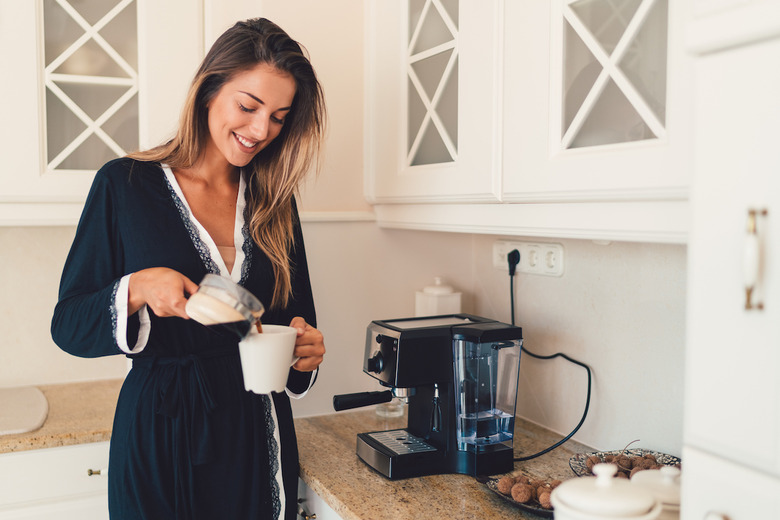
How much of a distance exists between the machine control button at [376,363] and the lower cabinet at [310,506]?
0.98ft

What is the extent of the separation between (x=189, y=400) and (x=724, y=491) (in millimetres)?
961

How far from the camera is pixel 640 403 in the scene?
4.89ft

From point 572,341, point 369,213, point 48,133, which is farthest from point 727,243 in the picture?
point 48,133

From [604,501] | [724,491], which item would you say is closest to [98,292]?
[604,501]

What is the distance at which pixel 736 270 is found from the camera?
67 centimetres

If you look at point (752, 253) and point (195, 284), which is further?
point (195, 284)

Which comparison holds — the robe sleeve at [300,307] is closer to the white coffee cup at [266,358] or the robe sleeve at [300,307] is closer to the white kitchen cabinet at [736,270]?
the white coffee cup at [266,358]

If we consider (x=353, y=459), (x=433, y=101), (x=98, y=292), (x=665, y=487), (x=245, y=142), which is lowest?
(x=353, y=459)

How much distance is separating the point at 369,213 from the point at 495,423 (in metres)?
0.74

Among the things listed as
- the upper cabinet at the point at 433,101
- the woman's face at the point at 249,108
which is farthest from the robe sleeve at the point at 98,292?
the upper cabinet at the point at 433,101

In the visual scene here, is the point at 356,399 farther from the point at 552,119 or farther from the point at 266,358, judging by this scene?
the point at 552,119

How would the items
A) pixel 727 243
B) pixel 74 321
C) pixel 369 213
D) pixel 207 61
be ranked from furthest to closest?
1. pixel 369 213
2. pixel 207 61
3. pixel 74 321
4. pixel 727 243

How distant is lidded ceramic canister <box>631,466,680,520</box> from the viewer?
937 mm

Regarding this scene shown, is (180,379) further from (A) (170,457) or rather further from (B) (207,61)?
(B) (207,61)
